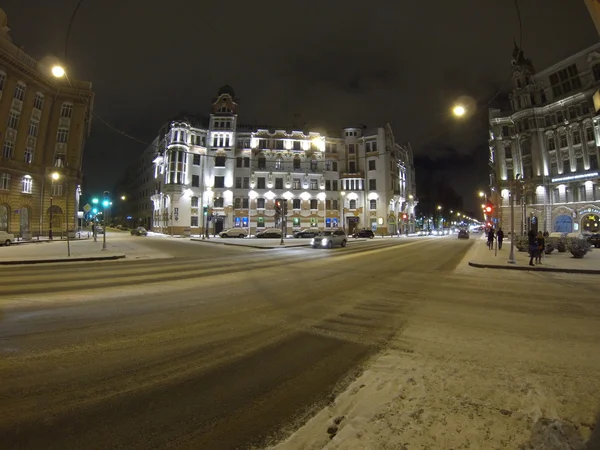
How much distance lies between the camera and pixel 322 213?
209ft

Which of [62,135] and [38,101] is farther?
[62,135]

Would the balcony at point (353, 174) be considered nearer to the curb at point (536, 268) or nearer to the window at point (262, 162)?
the window at point (262, 162)

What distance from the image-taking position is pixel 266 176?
200ft

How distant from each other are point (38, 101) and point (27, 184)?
11529 millimetres

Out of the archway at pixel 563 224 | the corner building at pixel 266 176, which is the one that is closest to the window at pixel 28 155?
the corner building at pixel 266 176

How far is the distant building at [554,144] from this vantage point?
4550 centimetres

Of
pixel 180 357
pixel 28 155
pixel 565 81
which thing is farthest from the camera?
pixel 565 81

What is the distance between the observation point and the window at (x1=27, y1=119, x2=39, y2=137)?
137ft

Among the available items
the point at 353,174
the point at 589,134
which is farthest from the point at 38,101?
the point at 589,134

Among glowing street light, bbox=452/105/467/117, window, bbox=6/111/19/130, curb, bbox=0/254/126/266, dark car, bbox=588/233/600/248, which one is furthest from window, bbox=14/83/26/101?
dark car, bbox=588/233/600/248

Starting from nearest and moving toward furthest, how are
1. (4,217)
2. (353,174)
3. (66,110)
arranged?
(4,217) < (66,110) < (353,174)

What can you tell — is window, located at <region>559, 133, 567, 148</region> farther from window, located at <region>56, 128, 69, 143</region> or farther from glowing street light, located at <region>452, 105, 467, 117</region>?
window, located at <region>56, 128, 69, 143</region>

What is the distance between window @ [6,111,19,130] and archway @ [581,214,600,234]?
75346 millimetres

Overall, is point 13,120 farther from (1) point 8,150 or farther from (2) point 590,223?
(2) point 590,223
